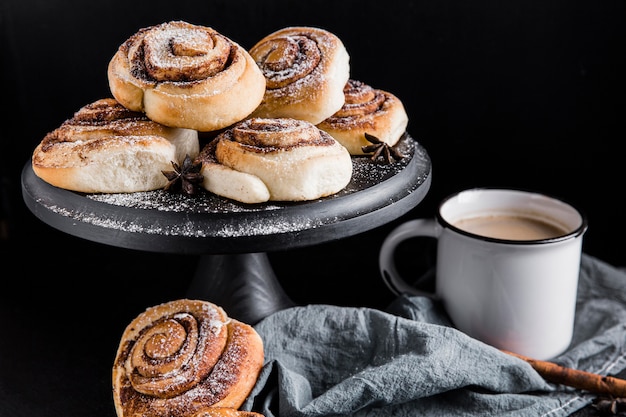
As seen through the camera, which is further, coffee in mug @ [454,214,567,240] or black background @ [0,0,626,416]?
black background @ [0,0,626,416]

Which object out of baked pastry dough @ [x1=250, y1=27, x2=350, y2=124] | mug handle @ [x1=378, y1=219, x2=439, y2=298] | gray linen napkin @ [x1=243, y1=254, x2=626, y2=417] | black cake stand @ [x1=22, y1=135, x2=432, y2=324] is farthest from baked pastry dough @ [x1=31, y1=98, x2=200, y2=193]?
mug handle @ [x1=378, y1=219, x2=439, y2=298]

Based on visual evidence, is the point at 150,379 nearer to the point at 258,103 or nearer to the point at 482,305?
the point at 258,103

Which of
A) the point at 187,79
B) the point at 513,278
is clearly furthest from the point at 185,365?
the point at 513,278

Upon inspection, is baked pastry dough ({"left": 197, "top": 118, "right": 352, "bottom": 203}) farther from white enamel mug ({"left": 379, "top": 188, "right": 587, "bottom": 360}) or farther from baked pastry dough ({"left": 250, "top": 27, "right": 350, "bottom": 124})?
white enamel mug ({"left": 379, "top": 188, "right": 587, "bottom": 360})

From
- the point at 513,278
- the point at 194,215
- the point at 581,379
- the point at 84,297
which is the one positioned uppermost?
the point at 194,215

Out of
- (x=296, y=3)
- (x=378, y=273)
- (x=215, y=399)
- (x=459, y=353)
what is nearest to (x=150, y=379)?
(x=215, y=399)

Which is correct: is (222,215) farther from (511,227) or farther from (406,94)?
(406,94)

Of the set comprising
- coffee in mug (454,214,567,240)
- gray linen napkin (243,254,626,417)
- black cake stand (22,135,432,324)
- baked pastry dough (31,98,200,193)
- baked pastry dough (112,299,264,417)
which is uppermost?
baked pastry dough (31,98,200,193)
